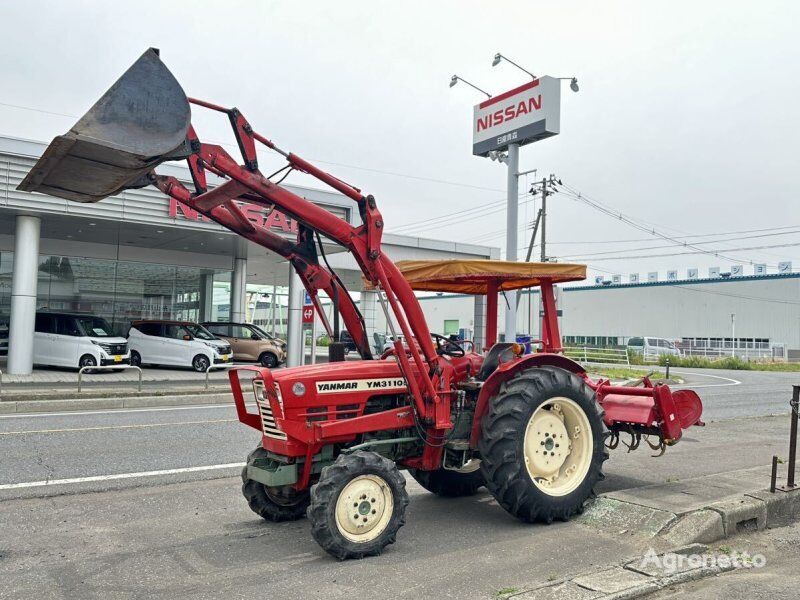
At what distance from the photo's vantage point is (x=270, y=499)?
581cm

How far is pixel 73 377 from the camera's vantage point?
64.2ft

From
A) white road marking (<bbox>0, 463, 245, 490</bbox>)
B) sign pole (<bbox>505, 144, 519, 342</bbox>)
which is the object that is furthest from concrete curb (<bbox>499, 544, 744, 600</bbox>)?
sign pole (<bbox>505, 144, 519, 342</bbox>)

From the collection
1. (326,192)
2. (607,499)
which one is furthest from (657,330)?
(607,499)

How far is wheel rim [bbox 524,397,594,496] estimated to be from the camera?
→ 5.96 m

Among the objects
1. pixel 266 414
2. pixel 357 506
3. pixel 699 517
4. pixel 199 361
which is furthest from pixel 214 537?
pixel 199 361

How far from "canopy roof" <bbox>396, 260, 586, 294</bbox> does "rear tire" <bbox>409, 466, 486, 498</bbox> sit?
180 cm

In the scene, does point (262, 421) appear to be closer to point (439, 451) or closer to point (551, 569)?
point (439, 451)

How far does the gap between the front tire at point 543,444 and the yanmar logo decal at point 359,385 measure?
0.79 m

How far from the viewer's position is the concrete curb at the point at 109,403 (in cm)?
1377

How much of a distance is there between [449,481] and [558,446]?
4.00ft

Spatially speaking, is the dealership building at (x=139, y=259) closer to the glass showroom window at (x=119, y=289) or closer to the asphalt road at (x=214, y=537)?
the glass showroom window at (x=119, y=289)

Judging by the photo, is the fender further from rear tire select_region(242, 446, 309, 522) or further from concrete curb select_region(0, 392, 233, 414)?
concrete curb select_region(0, 392, 233, 414)

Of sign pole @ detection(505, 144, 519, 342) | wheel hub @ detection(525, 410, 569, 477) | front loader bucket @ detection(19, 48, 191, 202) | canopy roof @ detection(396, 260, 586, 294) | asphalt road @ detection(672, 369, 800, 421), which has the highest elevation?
sign pole @ detection(505, 144, 519, 342)

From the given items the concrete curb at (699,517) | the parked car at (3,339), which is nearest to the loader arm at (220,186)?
the concrete curb at (699,517)
